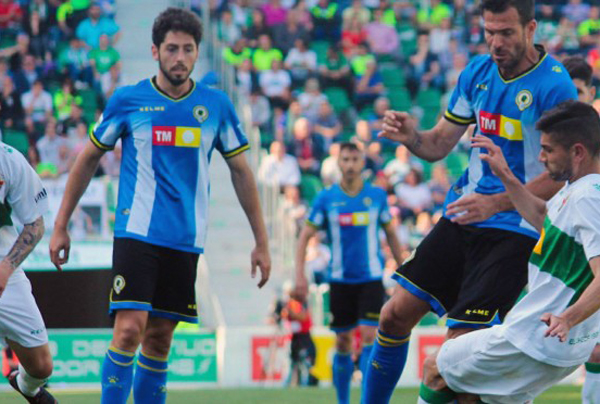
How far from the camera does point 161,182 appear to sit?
722cm

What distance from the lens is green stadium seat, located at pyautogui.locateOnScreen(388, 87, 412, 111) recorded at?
21.7 meters

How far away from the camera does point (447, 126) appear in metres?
6.95

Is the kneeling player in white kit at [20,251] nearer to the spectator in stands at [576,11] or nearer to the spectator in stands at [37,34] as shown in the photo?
the spectator in stands at [37,34]

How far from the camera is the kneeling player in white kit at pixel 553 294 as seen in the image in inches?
213

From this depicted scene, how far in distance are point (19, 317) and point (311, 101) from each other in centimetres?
1331

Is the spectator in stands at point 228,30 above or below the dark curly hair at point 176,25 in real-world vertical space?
above

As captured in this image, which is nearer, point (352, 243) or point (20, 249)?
point (20, 249)

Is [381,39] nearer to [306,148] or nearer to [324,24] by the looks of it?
[324,24]

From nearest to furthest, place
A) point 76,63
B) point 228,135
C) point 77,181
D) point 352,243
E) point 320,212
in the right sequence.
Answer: point 77,181 < point 228,135 < point 352,243 < point 320,212 < point 76,63

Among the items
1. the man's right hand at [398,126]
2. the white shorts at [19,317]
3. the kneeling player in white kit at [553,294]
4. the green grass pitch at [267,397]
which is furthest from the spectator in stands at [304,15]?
the kneeling player in white kit at [553,294]

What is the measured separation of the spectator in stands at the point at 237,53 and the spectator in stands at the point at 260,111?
1.04 metres

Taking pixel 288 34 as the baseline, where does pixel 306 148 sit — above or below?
below

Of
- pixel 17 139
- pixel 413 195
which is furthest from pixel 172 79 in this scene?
pixel 17 139

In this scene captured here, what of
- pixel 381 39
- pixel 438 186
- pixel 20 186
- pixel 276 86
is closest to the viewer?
pixel 20 186
